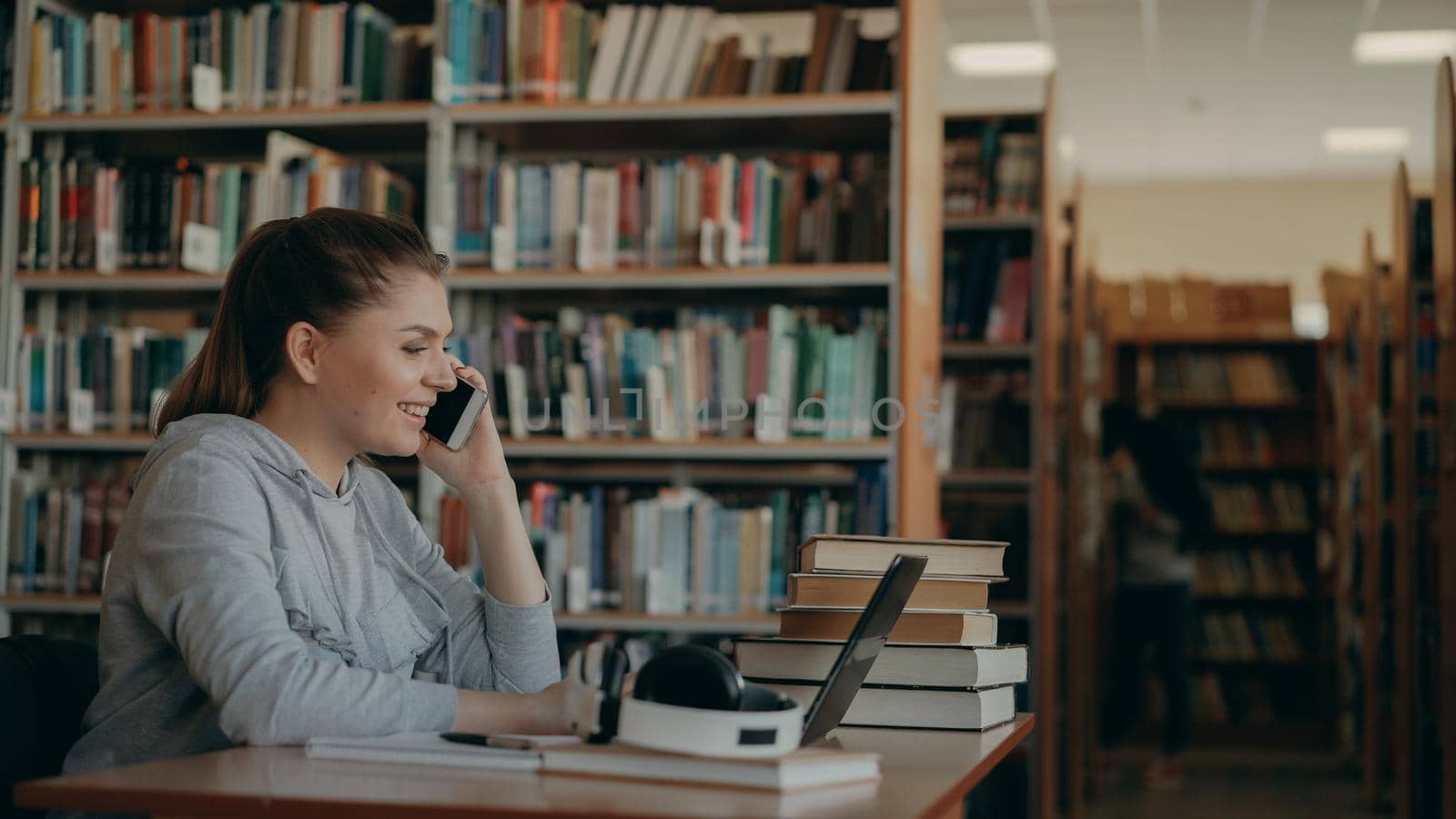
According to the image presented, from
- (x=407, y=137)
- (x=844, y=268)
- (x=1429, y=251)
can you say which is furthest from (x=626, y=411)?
(x=1429, y=251)

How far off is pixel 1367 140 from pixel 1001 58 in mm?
2775

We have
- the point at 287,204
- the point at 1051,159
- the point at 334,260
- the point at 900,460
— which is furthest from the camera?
the point at 1051,159

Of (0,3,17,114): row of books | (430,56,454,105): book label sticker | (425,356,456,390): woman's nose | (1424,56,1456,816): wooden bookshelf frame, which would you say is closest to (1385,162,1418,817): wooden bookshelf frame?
(1424,56,1456,816): wooden bookshelf frame

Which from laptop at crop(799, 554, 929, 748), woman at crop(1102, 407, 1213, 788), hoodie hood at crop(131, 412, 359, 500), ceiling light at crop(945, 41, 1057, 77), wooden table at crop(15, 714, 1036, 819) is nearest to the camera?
wooden table at crop(15, 714, 1036, 819)

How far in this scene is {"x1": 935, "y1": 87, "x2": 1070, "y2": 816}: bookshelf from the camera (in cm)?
461

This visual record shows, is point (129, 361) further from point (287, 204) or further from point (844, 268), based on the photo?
point (844, 268)

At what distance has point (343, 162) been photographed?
3480 millimetres

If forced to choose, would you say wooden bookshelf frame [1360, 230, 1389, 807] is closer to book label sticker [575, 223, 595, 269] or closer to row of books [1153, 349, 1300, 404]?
row of books [1153, 349, 1300, 404]

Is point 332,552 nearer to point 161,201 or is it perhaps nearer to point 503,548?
point 503,548

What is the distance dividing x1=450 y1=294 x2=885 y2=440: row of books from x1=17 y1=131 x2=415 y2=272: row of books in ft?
1.54

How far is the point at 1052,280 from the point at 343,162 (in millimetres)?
2297

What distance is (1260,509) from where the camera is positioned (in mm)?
7680

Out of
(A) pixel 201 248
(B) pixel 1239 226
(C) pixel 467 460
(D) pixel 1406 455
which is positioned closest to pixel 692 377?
(A) pixel 201 248

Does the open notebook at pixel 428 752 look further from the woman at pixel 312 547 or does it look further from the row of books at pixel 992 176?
the row of books at pixel 992 176
